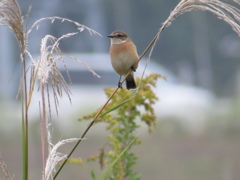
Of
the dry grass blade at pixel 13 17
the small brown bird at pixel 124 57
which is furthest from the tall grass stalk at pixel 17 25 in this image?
the small brown bird at pixel 124 57

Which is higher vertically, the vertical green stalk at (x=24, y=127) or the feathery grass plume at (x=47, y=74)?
the feathery grass plume at (x=47, y=74)

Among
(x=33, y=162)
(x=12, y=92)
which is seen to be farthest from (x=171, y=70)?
(x=33, y=162)

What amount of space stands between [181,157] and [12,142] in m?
3.04

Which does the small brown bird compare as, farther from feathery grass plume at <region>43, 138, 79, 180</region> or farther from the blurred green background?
the blurred green background

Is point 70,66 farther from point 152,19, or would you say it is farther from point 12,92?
point 152,19

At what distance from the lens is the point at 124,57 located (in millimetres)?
5199

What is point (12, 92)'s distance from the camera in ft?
76.3

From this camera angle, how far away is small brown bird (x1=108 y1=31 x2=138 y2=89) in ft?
17.0

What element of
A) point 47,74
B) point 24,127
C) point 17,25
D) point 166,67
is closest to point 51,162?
point 24,127

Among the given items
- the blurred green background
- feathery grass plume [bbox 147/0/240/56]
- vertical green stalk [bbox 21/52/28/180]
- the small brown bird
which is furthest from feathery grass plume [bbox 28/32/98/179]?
the blurred green background

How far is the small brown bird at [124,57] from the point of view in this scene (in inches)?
203

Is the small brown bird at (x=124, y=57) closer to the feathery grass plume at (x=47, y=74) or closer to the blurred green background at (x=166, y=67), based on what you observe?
the feathery grass plume at (x=47, y=74)

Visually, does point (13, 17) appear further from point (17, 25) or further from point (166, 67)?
point (166, 67)

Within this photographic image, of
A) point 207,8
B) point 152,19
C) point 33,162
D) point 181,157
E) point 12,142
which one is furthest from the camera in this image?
point 152,19
